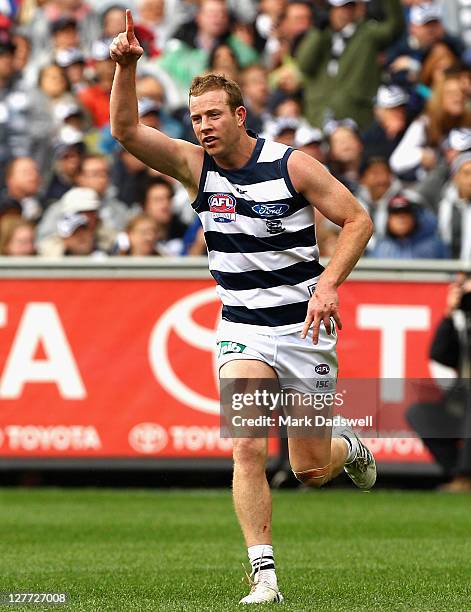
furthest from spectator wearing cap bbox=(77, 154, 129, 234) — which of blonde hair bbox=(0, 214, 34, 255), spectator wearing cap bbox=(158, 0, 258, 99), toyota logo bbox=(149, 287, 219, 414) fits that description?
toyota logo bbox=(149, 287, 219, 414)

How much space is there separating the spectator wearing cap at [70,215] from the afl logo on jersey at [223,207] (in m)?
7.88

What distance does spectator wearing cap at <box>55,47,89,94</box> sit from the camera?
16.4m

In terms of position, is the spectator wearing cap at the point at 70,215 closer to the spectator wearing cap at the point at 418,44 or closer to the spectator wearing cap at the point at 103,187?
the spectator wearing cap at the point at 103,187

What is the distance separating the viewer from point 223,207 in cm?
633

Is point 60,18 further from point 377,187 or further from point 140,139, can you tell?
point 140,139

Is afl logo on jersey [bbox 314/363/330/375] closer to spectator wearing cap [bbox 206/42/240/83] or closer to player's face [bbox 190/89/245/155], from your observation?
player's face [bbox 190/89/245/155]

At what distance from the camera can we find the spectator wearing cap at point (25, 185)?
15.3 meters

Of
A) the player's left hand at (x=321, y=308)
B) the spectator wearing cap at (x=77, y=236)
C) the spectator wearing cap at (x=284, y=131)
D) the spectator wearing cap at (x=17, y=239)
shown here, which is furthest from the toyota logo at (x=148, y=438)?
the player's left hand at (x=321, y=308)

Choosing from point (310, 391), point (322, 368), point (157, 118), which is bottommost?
point (310, 391)

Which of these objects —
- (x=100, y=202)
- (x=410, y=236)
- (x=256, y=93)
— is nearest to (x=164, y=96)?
(x=256, y=93)

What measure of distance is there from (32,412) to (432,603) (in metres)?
7.23

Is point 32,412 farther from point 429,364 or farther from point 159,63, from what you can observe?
point 159,63

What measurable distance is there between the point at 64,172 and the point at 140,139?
9290 millimetres

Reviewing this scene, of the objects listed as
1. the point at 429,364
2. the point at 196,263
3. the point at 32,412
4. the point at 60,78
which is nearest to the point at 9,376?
the point at 32,412
